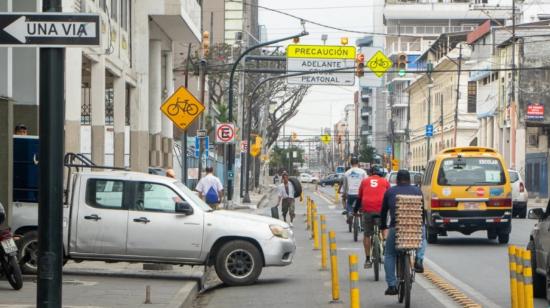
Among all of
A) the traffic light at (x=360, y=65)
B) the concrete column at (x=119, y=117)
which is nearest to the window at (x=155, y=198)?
the concrete column at (x=119, y=117)

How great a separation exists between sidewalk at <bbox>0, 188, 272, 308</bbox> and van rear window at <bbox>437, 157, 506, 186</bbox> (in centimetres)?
685

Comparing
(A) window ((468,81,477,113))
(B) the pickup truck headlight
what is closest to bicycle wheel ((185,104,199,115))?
(B) the pickup truck headlight

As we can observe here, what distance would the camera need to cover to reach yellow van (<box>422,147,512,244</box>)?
22766 mm

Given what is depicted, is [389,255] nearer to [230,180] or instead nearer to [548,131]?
[230,180]

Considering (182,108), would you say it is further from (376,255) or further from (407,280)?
(407,280)

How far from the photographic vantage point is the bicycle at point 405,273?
12422mm

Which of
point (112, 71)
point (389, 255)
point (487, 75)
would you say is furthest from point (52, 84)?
point (487, 75)

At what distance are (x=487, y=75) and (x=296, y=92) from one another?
13681 millimetres

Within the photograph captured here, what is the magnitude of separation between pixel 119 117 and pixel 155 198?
14.2 metres

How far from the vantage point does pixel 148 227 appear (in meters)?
15.6

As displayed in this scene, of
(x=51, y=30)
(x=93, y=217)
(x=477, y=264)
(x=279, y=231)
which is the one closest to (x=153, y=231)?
(x=93, y=217)

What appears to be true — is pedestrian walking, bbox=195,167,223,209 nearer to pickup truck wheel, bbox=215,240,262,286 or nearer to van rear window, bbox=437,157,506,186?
van rear window, bbox=437,157,506,186

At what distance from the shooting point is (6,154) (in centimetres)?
1546

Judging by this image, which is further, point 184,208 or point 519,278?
point 184,208
